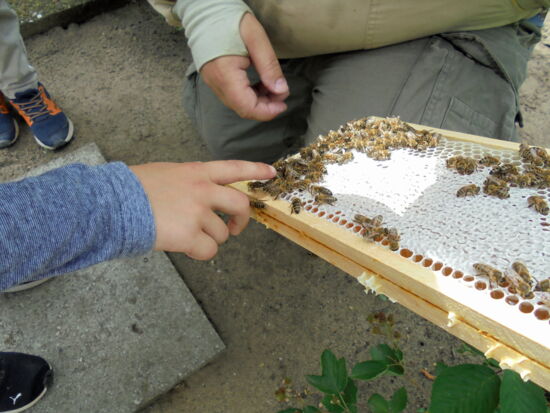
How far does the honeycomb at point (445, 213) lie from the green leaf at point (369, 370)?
0.94ft

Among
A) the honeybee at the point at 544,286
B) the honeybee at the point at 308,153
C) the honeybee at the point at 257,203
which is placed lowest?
the honeybee at the point at 257,203

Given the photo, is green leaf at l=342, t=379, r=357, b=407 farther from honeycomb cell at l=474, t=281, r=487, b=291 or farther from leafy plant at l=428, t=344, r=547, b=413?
honeycomb cell at l=474, t=281, r=487, b=291

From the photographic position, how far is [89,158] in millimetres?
2273

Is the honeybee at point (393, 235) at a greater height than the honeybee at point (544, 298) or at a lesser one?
lesser

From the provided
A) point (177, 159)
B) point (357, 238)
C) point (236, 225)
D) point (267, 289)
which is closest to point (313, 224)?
point (357, 238)

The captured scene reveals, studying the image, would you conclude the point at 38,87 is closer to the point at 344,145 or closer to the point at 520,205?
the point at 344,145

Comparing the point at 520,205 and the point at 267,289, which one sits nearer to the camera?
the point at 520,205

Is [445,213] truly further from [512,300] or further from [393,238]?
[512,300]

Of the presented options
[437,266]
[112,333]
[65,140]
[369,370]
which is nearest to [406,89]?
[437,266]

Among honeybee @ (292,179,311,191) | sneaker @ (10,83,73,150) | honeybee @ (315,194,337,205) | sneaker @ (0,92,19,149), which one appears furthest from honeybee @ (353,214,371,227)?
sneaker @ (0,92,19,149)

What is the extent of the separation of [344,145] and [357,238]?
1.36 ft

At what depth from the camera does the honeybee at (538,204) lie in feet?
2.86

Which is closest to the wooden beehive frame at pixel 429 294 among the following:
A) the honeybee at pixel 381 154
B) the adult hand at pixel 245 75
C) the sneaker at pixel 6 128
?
the honeybee at pixel 381 154

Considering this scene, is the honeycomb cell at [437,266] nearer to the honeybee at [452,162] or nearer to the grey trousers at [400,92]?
the honeybee at [452,162]
